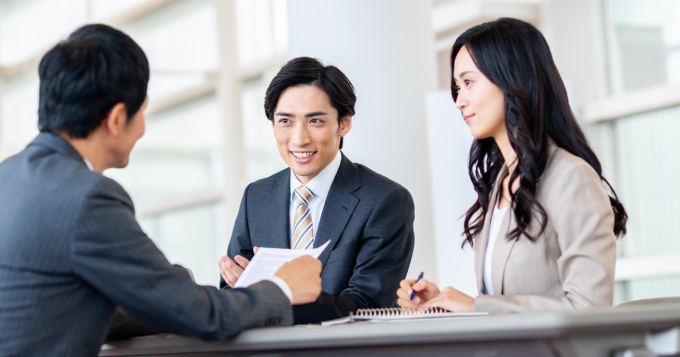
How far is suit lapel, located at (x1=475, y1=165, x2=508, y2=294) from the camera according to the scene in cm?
204

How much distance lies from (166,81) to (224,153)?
36.9 inches

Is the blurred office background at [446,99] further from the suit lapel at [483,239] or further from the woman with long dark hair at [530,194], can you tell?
the woman with long dark hair at [530,194]

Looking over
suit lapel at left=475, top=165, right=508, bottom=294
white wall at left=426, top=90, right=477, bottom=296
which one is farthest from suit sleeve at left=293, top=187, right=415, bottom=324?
white wall at left=426, top=90, right=477, bottom=296

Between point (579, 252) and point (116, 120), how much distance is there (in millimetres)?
1132

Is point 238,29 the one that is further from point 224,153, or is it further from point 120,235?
point 120,235

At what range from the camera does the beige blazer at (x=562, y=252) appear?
5.35 feet

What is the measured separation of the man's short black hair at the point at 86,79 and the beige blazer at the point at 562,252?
3.22 feet

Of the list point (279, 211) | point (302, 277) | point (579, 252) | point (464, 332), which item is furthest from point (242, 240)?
point (464, 332)

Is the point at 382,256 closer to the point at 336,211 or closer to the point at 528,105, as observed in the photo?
the point at 336,211

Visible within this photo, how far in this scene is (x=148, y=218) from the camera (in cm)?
677

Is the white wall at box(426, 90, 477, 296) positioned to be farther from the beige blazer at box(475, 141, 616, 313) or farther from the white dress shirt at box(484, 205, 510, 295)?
the beige blazer at box(475, 141, 616, 313)

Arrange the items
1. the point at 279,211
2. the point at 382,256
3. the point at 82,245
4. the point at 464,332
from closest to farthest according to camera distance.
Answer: the point at 464,332 → the point at 82,245 → the point at 382,256 → the point at 279,211

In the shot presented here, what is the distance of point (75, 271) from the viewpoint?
4.64 feet

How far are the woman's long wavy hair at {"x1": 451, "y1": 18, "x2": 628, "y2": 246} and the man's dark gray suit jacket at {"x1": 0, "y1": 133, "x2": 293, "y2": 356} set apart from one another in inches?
34.0
